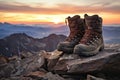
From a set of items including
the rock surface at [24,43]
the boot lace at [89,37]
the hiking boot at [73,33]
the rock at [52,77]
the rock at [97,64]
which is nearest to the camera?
the rock at [97,64]

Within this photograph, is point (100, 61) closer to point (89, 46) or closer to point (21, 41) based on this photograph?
point (89, 46)

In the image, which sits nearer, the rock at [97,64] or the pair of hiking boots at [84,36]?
the rock at [97,64]

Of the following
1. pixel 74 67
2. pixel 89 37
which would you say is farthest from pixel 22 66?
pixel 89 37

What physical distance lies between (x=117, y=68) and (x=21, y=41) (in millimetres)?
44341

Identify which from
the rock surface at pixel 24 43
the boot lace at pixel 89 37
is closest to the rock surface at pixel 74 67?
the boot lace at pixel 89 37

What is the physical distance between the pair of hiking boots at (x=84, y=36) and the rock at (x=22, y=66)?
1165mm

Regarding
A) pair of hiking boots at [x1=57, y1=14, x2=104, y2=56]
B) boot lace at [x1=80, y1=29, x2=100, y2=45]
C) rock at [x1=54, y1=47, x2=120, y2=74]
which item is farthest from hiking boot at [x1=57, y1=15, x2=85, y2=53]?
rock at [x1=54, y1=47, x2=120, y2=74]

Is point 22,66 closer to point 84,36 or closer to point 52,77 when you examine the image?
point 52,77

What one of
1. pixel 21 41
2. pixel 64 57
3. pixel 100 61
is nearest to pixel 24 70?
pixel 64 57

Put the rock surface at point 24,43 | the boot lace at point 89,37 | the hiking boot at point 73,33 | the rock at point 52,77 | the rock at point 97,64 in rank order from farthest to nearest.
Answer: the rock surface at point 24,43
the hiking boot at point 73,33
the boot lace at point 89,37
the rock at point 52,77
the rock at point 97,64

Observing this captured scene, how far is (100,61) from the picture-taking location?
734cm

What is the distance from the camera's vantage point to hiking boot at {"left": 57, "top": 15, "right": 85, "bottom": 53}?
8.36m

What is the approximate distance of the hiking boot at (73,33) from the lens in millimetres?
8359

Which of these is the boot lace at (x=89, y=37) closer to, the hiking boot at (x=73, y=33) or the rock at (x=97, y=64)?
the hiking boot at (x=73, y=33)
